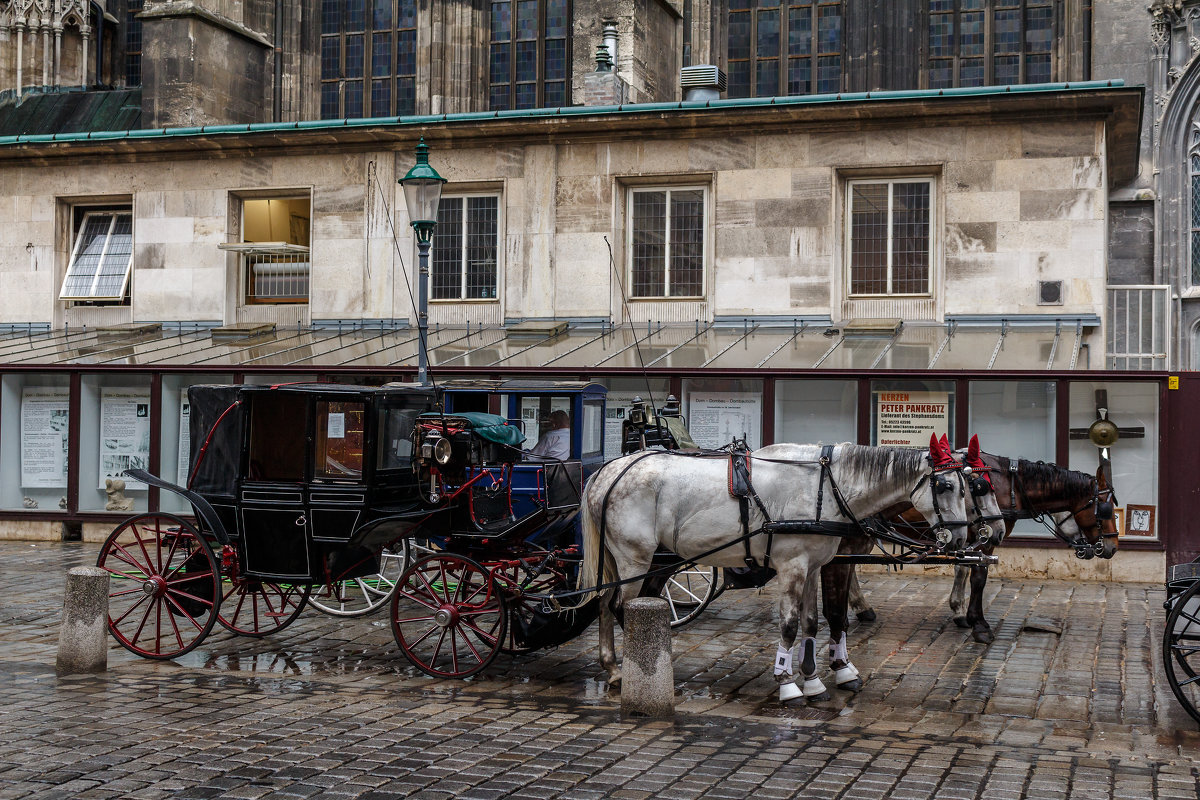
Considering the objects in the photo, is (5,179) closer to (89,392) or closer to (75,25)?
(89,392)

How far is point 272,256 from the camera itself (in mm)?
20266

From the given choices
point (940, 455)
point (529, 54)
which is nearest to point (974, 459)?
point (940, 455)

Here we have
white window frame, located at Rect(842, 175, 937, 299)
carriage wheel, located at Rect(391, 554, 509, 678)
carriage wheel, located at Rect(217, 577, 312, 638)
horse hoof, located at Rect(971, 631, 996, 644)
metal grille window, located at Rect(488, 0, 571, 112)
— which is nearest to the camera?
carriage wheel, located at Rect(391, 554, 509, 678)

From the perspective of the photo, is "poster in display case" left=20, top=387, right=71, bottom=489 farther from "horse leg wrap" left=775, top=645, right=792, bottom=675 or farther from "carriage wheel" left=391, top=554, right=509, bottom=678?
"horse leg wrap" left=775, top=645, right=792, bottom=675

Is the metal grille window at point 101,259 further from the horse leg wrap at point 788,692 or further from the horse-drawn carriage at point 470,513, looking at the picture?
the horse leg wrap at point 788,692

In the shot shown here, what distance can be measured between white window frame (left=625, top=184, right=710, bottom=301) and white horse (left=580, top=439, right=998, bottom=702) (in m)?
9.27

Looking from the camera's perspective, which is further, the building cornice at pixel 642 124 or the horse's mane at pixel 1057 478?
the building cornice at pixel 642 124

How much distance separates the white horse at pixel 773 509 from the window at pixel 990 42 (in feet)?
59.0

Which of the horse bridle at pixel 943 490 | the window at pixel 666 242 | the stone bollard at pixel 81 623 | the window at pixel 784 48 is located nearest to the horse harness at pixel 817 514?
the horse bridle at pixel 943 490

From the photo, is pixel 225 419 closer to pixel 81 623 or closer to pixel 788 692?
pixel 81 623

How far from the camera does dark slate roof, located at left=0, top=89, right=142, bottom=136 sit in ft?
87.9

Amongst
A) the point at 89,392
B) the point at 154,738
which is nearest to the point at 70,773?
the point at 154,738

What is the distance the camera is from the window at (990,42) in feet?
82.7

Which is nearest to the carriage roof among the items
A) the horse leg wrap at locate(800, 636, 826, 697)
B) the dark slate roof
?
the horse leg wrap at locate(800, 636, 826, 697)
